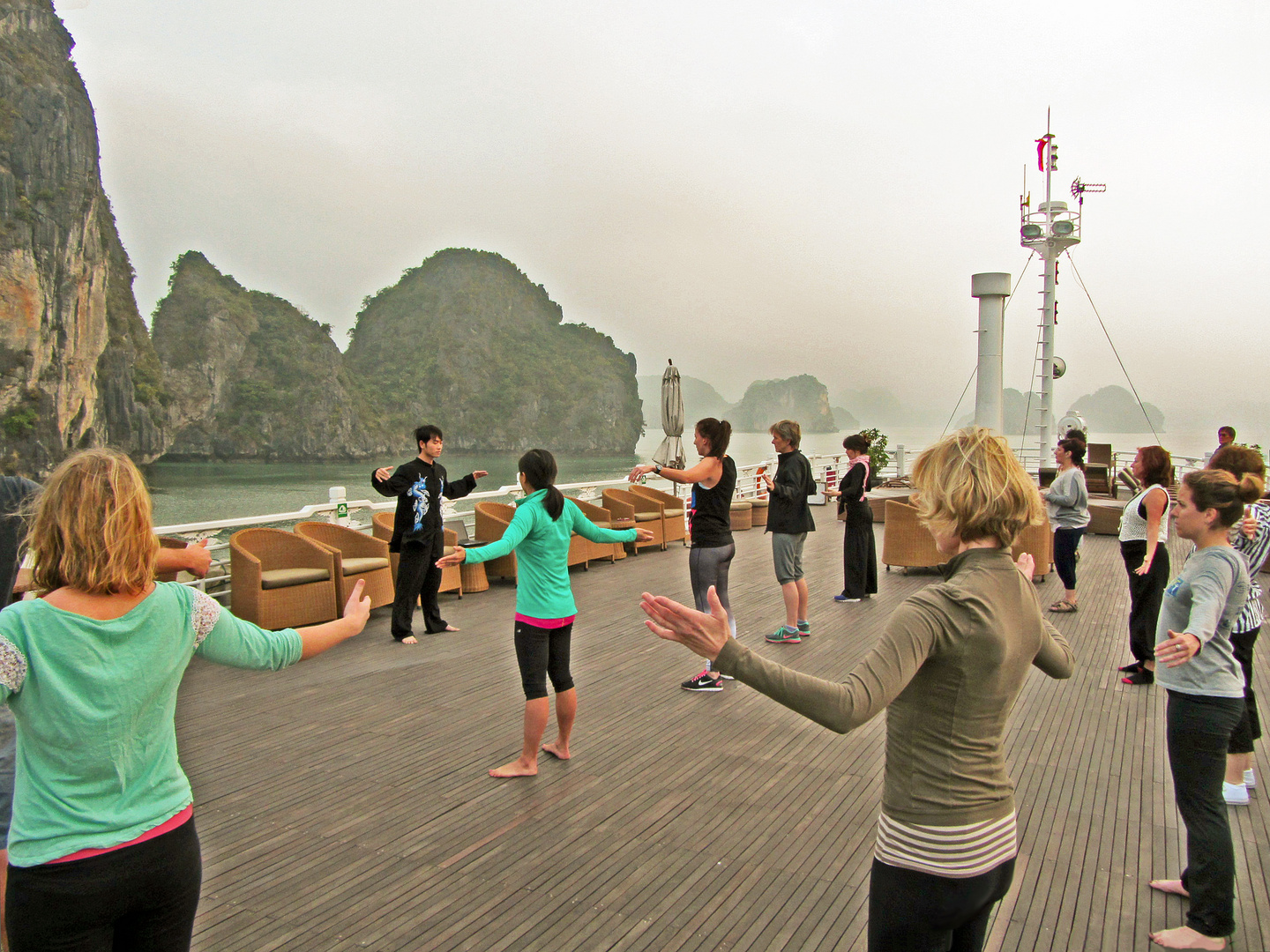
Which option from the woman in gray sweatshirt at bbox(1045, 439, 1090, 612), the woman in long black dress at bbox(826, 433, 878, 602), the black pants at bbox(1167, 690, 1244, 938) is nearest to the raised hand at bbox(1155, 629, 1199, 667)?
the black pants at bbox(1167, 690, 1244, 938)

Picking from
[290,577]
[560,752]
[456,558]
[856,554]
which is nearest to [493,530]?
[290,577]

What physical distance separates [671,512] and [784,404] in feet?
480

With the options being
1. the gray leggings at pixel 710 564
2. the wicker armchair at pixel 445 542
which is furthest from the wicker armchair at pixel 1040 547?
the wicker armchair at pixel 445 542

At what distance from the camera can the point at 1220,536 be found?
8.02ft

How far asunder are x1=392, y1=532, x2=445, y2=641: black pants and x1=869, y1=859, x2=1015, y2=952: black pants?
484 cm

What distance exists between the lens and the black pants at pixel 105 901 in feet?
4.13

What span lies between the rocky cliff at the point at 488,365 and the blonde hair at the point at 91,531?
325 ft

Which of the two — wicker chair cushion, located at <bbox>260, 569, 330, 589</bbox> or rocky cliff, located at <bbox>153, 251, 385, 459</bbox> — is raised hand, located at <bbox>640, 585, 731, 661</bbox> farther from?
rocky cliff, located at <bbox>153, 251, 385, 459</bbox>

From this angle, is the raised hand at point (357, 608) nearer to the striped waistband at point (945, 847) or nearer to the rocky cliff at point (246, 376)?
the striped waistband at point (945, 847)

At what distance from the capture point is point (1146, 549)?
4637mm

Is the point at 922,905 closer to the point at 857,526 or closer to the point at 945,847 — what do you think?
the point at 945,847

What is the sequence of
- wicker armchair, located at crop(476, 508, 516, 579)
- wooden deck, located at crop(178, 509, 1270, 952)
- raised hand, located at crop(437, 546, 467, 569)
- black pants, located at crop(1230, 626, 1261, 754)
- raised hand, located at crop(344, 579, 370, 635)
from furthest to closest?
wicker armchair, located at crop(476, 508, 516, 579) < raised hand, located at crop(437, 546, 467, 569) < black pants, located at crop(1230, 626, 1261, 754) < wooden deck, located at crop(178, 509, 1270, 952) < raised hand, located at crop(344, 579, 370, 635)

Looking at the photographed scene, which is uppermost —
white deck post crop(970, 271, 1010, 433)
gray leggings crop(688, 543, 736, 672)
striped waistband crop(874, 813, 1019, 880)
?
white deck post crop(970, 271, 1010, 433)

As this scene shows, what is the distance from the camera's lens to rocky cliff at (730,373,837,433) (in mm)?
149125
